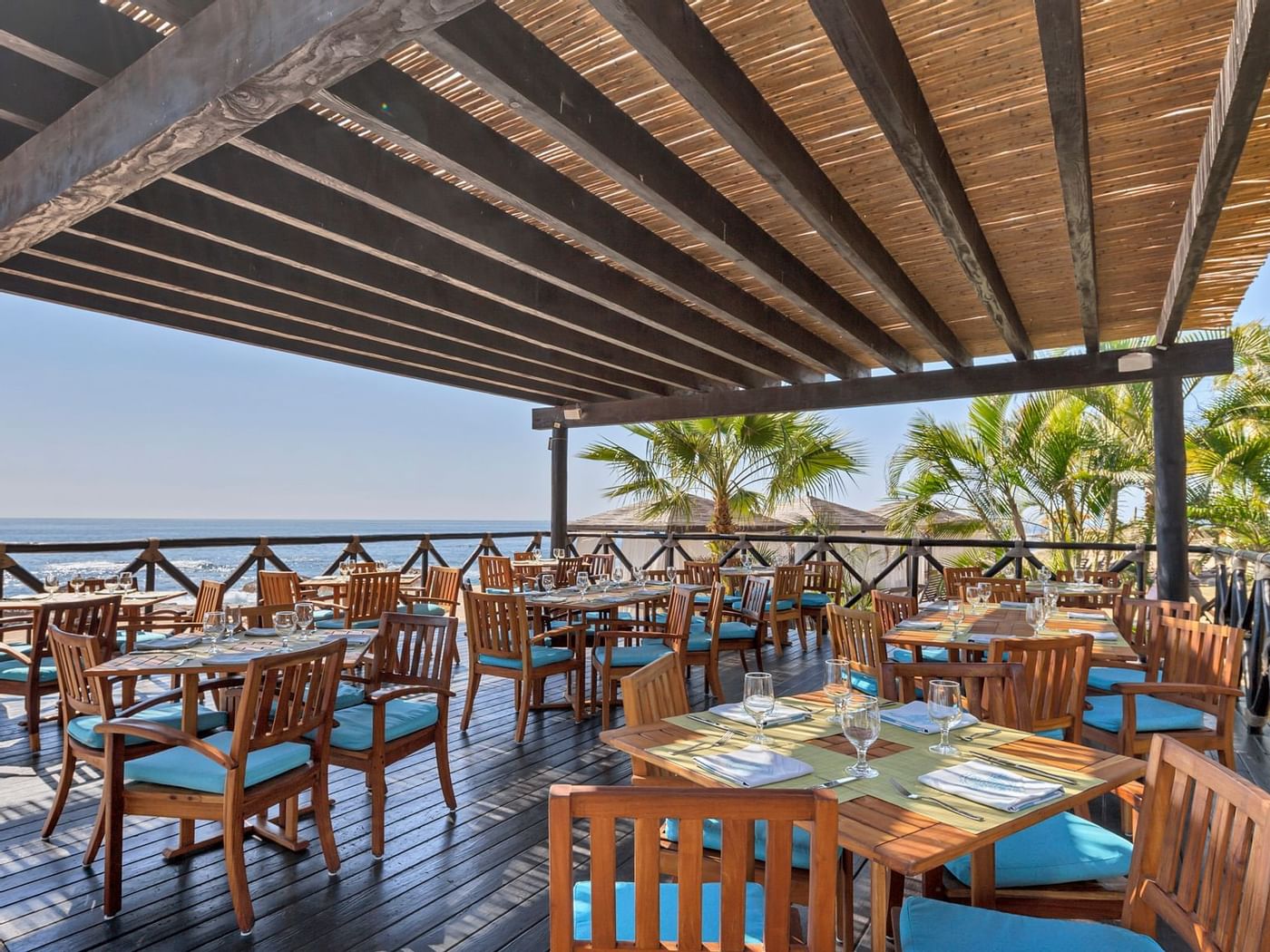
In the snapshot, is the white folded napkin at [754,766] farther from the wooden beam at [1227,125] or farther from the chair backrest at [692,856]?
the wooden beam at [1227,125]

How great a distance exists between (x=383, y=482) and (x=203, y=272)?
34.9m

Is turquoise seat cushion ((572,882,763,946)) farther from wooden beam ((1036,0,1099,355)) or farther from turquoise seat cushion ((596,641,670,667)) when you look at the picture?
turquoise seat cushion ((596,641,670,667))

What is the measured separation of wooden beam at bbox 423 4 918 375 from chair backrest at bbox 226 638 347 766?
72.0 inches

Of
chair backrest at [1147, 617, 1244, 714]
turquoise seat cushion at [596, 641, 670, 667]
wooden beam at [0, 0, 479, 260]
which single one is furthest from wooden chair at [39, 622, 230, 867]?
chair backrest at [1147, 617, 1244, 714]

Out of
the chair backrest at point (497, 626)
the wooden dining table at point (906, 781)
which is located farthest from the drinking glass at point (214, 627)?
the wooden dining table at point (906, 781)

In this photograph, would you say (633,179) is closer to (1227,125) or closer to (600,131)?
(600,131)

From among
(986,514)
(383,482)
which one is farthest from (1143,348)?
(383,482)

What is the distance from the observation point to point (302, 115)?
2916 millimetres

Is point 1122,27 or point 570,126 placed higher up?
point 1122,27

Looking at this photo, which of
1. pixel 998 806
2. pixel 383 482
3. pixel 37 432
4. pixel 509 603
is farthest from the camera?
pixel 383 482

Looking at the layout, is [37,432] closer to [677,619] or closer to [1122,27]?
[677,619]

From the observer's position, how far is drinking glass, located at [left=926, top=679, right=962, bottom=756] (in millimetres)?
1827

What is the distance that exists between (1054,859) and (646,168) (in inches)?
105

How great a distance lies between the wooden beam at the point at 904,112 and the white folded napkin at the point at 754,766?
1.93 metres
